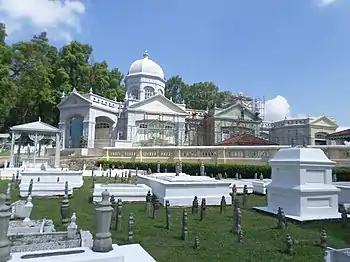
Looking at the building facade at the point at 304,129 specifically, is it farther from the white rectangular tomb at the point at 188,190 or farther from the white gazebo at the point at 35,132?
the white rectangular tomb at the point at 188,190

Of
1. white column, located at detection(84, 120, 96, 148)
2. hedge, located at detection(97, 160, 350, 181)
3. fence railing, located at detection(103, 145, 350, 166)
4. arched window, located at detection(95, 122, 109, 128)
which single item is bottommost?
hedge, located at detection(97, 160, 350, 181)

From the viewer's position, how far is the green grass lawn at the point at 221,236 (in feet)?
20.1

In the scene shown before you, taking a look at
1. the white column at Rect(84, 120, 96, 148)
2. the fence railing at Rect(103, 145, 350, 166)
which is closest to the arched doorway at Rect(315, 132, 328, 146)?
the fence railing at Rect(103, 145, 350, 166)

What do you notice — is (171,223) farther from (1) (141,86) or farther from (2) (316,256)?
(1) (141,86)

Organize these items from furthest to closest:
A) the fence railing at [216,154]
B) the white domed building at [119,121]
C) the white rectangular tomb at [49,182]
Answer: the white domed building at [119,121] < the fence railing at [216,154] < the white rectangular tomb at [49,182]

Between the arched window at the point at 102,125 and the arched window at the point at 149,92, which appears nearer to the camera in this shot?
the arched window at the point at 102,125

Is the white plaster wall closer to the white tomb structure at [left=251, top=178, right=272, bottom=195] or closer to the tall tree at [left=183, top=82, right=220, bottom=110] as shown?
the tall tree at [left=183, top=82, right=220, bottom=110]

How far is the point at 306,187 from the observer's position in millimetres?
9281

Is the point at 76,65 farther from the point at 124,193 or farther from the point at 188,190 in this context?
the point at 188,190

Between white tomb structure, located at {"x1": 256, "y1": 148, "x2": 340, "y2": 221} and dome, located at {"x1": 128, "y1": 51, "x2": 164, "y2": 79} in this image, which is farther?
dome, located at {"x1": 128, "y1": 51, "x2": 164, "y2": 79}

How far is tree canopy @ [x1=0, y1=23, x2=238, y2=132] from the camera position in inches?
1388

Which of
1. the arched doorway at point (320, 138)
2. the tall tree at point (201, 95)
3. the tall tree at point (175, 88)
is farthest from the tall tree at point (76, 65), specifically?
the arched doorway at point (320, 138)

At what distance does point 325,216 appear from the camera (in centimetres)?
934

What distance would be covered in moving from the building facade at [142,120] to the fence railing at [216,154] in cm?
893
